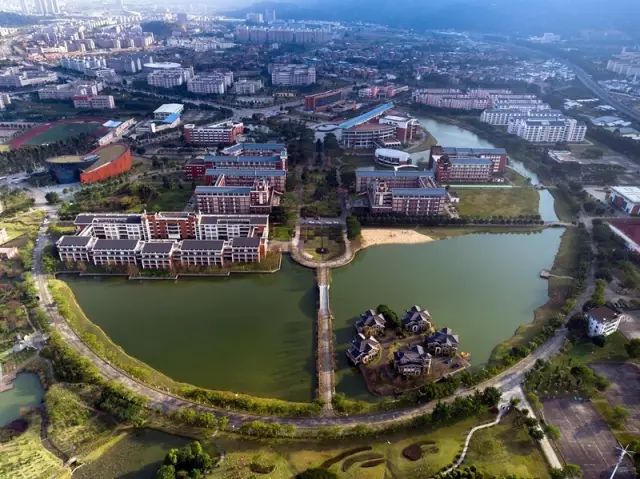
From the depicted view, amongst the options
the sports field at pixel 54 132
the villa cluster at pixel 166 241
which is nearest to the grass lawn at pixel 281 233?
the villa cluster at pixel 166 241

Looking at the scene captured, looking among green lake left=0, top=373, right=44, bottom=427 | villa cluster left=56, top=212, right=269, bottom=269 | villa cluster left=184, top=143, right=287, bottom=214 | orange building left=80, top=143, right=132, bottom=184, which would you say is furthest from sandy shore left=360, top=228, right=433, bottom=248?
orange building left=80, top=143, right=132, bottom=184

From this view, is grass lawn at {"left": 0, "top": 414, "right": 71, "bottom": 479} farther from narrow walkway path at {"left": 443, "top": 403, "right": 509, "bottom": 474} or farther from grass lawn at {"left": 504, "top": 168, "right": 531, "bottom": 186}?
grass lawn at {"left": 504, "top": 168, "right": 531, "bottom": 186}

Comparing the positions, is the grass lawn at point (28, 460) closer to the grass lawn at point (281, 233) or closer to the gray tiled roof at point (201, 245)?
the gray tiled roof at point (201, 245)

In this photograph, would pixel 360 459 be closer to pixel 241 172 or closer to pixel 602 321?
pixel 602 321

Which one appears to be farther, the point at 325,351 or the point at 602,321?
the point at 602,321

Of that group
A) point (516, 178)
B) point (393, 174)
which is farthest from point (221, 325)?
point (516, 178)

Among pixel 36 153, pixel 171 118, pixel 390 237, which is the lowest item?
pixel 390 237

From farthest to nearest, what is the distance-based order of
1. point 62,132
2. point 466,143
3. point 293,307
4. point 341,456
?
1. point 62,132
2. point 466,143
3. point 293,307
4. point 341,456
